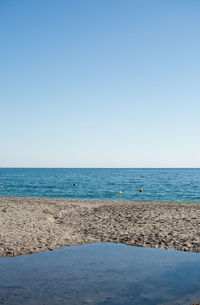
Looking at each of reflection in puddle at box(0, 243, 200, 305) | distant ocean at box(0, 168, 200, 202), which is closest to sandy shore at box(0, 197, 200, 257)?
reflection in puddle at box(0, 243, 200, 305)

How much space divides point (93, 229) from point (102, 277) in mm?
5510

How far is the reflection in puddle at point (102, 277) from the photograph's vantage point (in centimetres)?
629

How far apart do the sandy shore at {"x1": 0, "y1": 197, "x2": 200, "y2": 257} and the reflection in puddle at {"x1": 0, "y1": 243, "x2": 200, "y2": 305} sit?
2.91 ft

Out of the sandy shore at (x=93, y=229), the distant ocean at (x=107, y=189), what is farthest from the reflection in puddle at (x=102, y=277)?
the distant ocean at (x=107, y=189)

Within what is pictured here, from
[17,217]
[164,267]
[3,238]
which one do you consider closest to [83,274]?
[164,267]

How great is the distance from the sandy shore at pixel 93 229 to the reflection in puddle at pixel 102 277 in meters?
0.89

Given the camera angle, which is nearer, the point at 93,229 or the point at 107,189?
the point at 93,229

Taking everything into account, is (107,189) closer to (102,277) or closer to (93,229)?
(93,229)

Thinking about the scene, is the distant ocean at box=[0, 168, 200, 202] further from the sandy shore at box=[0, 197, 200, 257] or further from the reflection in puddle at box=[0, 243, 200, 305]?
the reflection in puddle at box=[0, 243, 200, 305]

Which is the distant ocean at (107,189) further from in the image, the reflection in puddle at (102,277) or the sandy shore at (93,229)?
the reflection in puddle at (102,277)

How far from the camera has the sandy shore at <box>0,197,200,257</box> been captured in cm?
1049

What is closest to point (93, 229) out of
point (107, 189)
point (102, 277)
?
point (102, 277)

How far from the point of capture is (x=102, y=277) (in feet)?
24.8

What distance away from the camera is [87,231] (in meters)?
12.7
